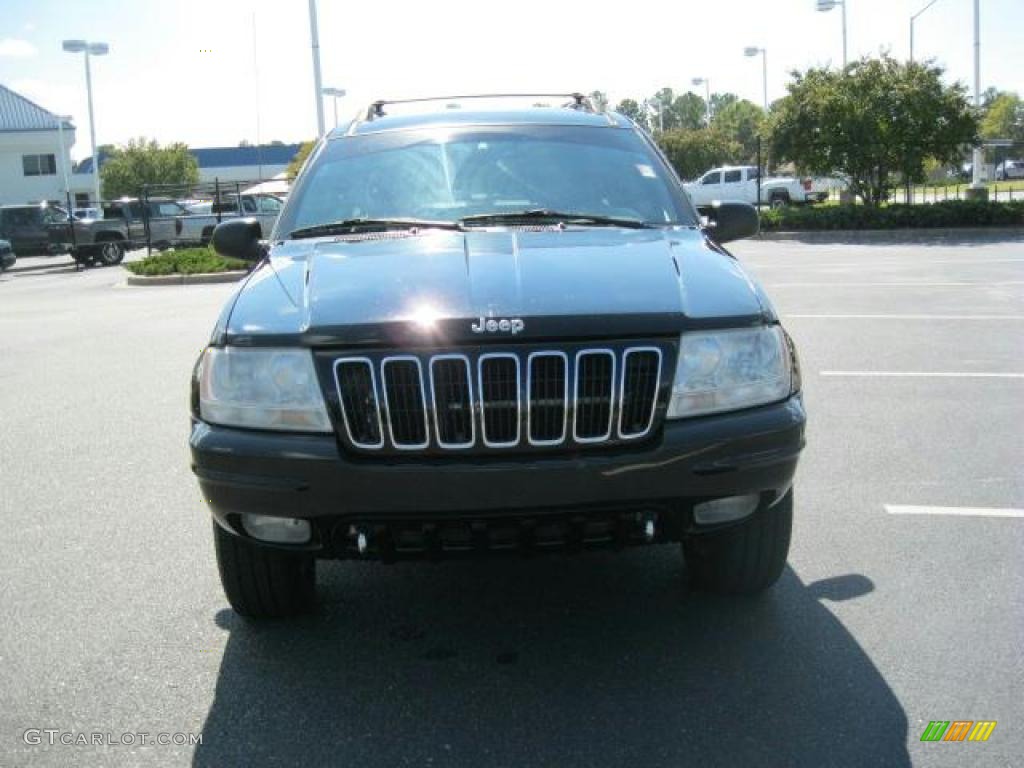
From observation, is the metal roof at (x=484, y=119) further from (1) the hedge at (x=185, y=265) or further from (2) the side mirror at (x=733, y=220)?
(1) the hedge at (x=185, y=265)

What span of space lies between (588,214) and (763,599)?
1.62 meters

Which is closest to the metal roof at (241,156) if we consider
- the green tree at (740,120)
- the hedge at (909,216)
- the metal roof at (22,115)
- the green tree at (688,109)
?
the metal roof at (22,115)

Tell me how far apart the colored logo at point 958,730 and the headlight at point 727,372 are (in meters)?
1.02

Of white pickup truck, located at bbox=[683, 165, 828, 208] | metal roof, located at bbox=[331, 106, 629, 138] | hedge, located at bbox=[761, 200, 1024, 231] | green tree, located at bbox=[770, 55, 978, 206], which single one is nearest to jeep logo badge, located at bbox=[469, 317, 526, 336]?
metal roof, located at bbox=[331, 106, 629, 138]

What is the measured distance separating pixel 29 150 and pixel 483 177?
62.1 m

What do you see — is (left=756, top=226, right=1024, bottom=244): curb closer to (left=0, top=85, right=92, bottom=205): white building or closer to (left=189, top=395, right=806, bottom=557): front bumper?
(left=189, top=395, right=806, bottom=557): front bumper

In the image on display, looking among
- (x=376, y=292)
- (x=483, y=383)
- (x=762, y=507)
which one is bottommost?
(x=762, y=507)

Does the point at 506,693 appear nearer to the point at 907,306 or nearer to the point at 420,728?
the point at 420,728

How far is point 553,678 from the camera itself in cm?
329

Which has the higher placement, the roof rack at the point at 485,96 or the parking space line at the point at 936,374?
the roof rack at the point at 485,96

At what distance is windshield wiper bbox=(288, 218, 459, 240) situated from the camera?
158 inches

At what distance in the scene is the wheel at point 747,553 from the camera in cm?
358

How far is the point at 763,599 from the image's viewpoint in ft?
12.7

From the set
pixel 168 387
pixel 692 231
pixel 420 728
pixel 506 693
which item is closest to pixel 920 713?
pixel 506 693
